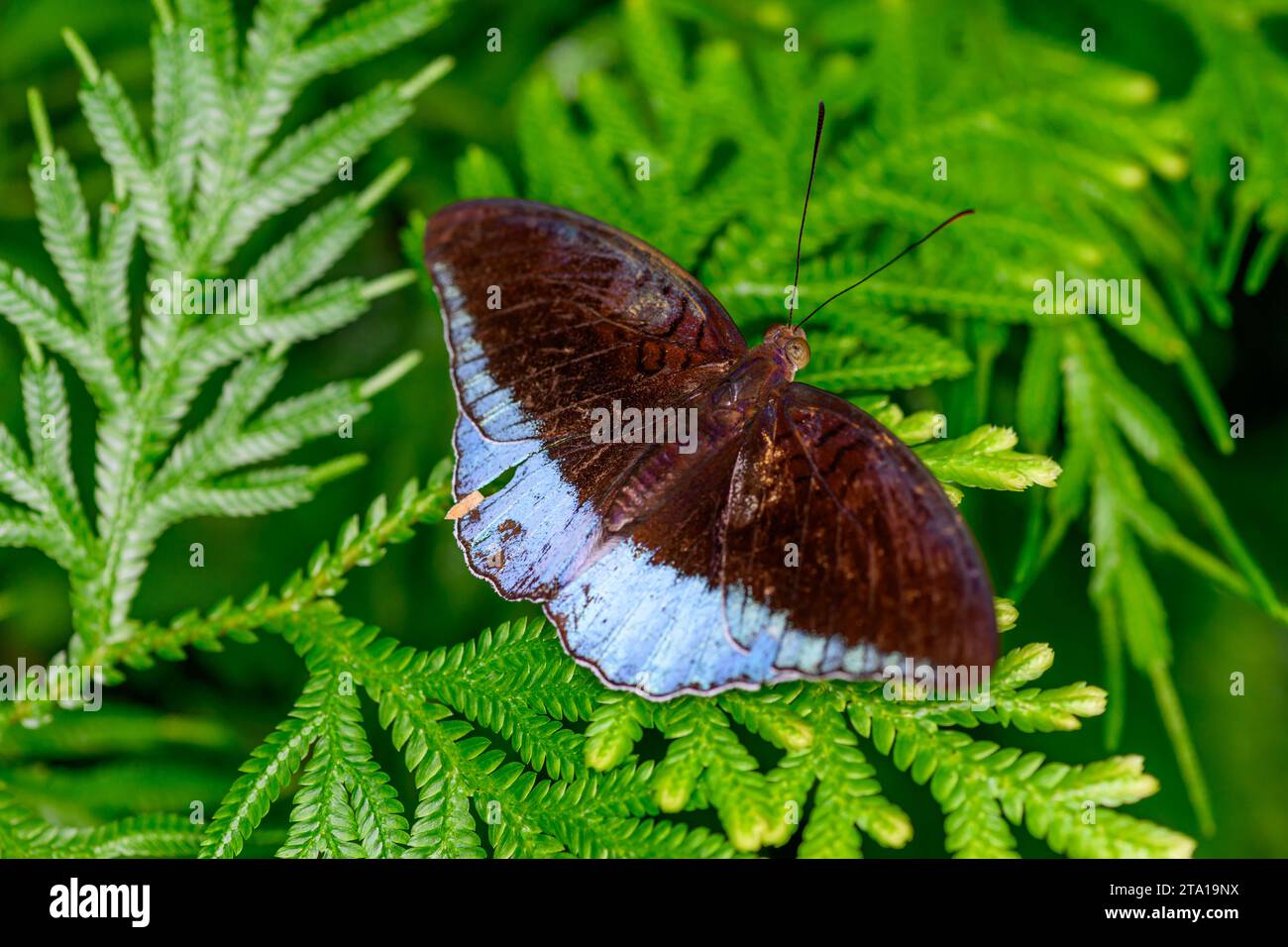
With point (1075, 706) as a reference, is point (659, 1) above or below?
above

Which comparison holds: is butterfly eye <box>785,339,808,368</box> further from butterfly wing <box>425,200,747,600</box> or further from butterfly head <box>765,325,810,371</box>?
butterfly wing <box>425,200,747,600</box>

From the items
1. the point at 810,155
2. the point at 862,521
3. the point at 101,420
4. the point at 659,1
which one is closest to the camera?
the point at 862,521

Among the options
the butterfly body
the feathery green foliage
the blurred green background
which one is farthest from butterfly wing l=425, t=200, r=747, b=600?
the blurred green background

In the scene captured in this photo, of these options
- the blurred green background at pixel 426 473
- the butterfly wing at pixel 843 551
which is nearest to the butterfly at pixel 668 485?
the butterfly wing at pixel 843 551

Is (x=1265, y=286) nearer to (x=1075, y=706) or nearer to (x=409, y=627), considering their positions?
(x=1075, y=706)

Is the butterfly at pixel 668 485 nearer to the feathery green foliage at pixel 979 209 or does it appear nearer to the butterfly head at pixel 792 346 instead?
the butterfly head at pixel 792 346

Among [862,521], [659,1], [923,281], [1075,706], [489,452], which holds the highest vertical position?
[659,1]

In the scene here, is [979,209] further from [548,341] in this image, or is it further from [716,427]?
[548,341]

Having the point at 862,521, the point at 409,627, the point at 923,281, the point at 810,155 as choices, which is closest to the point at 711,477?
the point at 862,521
